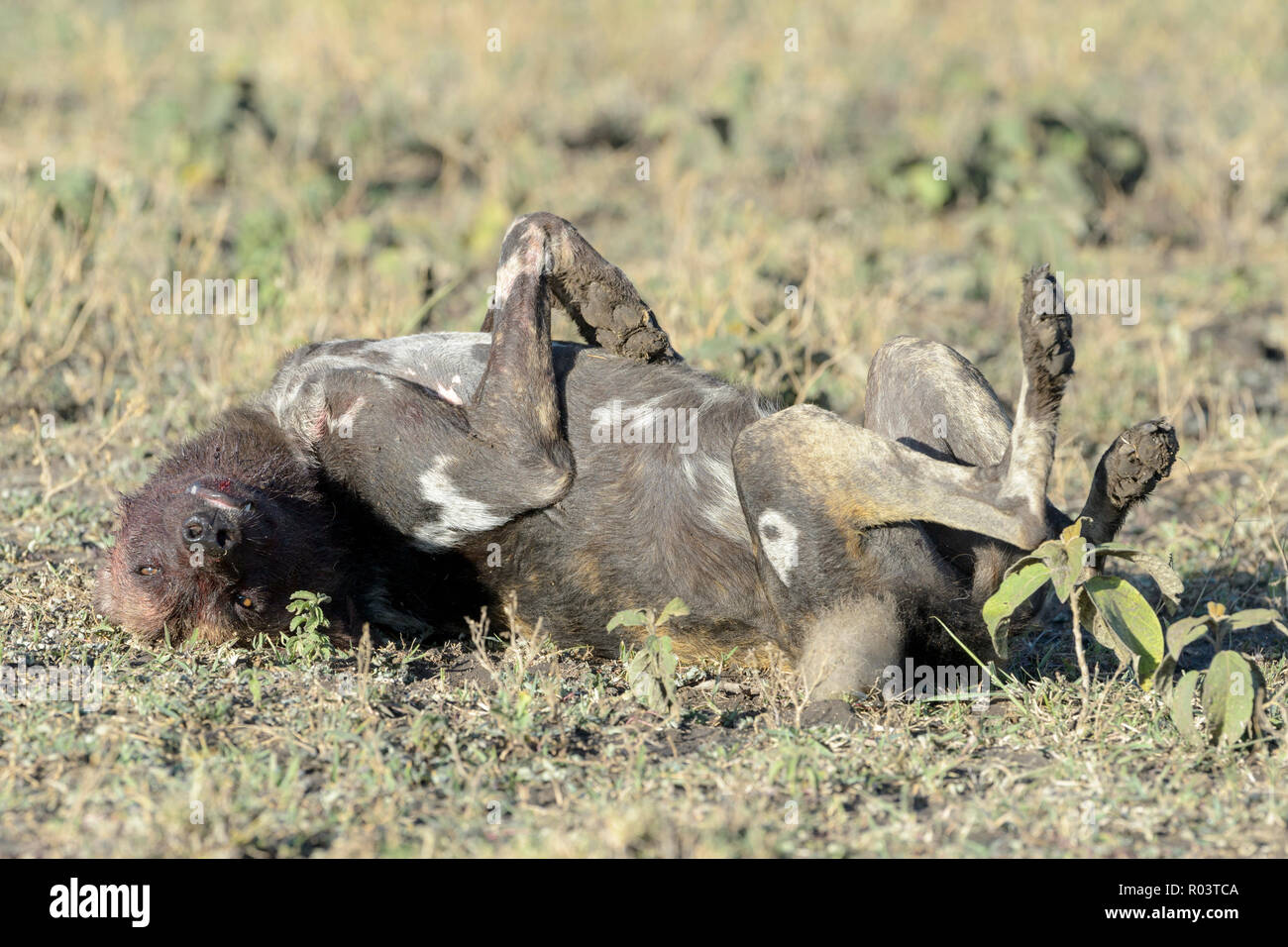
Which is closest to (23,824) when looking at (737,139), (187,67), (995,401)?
(995,401)

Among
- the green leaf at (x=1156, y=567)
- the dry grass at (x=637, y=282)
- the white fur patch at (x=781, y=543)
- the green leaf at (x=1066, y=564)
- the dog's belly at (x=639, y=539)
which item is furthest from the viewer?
the dog's belly at (x=639, y=539)

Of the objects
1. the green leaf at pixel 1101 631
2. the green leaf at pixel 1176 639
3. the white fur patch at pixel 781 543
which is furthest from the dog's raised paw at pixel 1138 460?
the white fur patch at pixel 781 543

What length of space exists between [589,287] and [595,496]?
2.90ft

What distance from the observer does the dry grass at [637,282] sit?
354 centimetres

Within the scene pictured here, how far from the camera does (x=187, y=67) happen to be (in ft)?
36.9

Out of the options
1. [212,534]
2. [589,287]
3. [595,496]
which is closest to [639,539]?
[595,496]

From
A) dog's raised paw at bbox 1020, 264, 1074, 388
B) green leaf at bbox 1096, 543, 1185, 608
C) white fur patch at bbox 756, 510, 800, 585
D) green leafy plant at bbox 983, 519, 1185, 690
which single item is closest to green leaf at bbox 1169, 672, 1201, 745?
green leafy plant at bbox 983, 519, 1185, 690

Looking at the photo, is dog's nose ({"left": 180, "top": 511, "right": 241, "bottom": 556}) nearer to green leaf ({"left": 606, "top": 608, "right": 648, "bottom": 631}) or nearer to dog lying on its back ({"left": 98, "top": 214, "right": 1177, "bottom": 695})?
dog lying on its back ({"left": 98, "top": 214, "right": 1177, "bottom": 695})

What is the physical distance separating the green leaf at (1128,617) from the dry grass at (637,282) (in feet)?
0.68

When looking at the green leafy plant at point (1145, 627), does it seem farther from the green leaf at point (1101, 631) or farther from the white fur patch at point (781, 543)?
the white fur patch at point (781, 543)

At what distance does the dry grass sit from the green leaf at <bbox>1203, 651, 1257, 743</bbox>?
132 millimetres

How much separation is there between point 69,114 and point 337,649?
7550mm

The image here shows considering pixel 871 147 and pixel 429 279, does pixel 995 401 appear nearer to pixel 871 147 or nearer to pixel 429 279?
pixel 429 279

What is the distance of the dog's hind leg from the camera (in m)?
4.86
